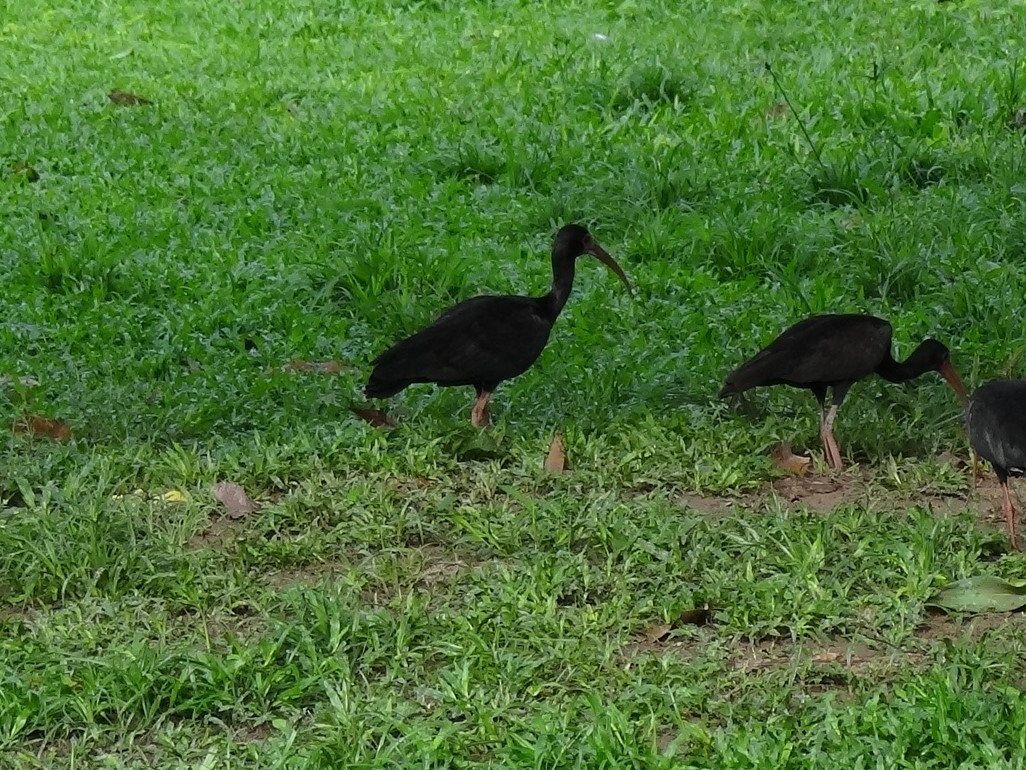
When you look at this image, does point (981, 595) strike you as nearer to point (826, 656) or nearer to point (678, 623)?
point (826, 656)

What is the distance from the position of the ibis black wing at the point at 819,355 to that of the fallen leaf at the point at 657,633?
1.43 m

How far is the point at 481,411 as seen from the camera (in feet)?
20.8

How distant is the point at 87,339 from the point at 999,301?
410cm

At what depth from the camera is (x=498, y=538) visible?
5.19 metres

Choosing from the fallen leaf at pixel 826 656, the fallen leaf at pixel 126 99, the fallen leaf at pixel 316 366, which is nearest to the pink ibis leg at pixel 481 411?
the fallen leaf at pixel 316 366

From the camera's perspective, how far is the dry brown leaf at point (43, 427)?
6.17m

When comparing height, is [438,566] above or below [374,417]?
above

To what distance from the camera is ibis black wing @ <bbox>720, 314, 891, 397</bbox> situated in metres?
5.79

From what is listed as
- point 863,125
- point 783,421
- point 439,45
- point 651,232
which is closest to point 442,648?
point 783,421

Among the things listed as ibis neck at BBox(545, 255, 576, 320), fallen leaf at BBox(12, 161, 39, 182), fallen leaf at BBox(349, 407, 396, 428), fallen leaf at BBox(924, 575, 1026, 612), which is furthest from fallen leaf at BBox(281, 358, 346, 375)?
fallen leaf at BBox(12, 161, 39, 182)

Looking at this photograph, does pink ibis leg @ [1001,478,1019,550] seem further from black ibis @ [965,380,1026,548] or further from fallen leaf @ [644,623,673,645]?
fallen leaf @ [644,623,673,645]

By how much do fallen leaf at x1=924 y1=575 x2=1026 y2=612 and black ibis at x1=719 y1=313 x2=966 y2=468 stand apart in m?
1.14

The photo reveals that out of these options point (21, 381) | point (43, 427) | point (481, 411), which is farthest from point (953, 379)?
point (21, 381)

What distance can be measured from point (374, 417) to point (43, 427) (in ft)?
4.15
